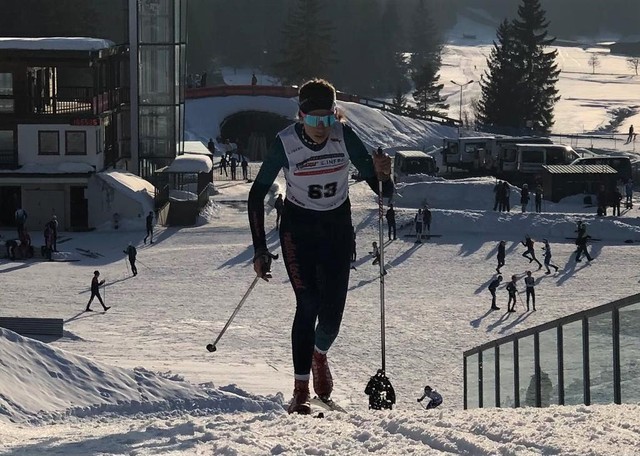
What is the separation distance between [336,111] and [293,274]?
1069 mm

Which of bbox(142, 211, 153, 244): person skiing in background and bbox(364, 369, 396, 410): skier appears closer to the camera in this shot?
bbox(364, 369, 396, 410): skier

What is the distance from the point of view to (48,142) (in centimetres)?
4159

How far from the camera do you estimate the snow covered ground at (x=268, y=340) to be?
7.02m

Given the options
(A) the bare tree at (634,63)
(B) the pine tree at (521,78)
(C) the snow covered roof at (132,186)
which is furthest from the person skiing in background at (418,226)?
(A) the bare tree at (634,63)

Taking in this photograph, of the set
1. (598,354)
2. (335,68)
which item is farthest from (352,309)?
(335,68)

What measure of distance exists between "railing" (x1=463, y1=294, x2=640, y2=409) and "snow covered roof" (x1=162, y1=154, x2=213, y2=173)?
102ft

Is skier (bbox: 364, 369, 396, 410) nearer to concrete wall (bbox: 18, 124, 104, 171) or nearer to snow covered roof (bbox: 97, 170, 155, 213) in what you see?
snow covered roof (bbox: 97, 170, 155, 213)

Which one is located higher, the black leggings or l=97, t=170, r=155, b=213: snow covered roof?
the black leggings

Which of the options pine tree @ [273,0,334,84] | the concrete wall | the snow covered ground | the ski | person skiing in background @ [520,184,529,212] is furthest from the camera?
pine tree @ [273,0,334,84]

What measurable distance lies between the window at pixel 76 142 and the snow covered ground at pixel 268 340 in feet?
11.7

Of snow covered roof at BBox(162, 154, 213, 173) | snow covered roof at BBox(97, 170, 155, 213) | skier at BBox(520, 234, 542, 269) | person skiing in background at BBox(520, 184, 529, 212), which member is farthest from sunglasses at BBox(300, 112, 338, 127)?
snow covered roof at BBox(162, 154, 213, 173)

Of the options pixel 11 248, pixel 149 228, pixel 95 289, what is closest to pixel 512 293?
pixel 95 289

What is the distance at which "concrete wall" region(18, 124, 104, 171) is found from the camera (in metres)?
41.3

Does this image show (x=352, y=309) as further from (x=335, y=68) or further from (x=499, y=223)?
(x=335, y=68)
